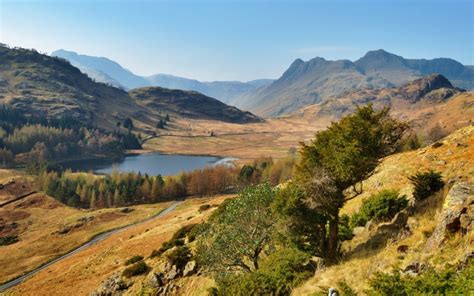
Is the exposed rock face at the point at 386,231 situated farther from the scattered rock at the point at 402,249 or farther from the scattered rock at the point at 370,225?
the scattered rock at the point at 402,249

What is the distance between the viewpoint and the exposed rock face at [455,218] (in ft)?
60.8

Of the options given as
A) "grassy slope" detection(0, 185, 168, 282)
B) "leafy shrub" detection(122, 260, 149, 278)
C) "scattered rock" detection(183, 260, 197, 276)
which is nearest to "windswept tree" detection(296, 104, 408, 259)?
"scattered rock" detection(183, 260, 197, 276)

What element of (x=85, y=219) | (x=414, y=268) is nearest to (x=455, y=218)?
(x=414, y=268)

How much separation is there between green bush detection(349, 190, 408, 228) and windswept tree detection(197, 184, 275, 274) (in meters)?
8.68

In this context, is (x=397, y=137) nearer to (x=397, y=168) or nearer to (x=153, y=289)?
(x=397, y=168)

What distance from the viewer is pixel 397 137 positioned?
2692 centimetres

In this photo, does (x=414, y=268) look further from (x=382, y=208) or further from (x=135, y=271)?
(x=135, y=271)

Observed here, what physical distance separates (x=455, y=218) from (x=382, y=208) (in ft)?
40.9

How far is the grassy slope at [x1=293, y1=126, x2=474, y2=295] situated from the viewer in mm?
18344

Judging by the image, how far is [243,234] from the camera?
3325 cm

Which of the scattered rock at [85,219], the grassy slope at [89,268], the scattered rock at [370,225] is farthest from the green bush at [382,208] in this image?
the scattered rock at [85,219]

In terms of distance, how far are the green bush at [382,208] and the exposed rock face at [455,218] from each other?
1072 cm

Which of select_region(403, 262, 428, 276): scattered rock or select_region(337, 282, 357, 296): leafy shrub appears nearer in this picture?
select_region(337, 282, 357, 296): leafy shrub

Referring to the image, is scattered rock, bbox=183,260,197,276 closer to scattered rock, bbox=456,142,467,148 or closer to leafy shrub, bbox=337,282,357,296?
leafy shrub, bbox=337,282,357,296
